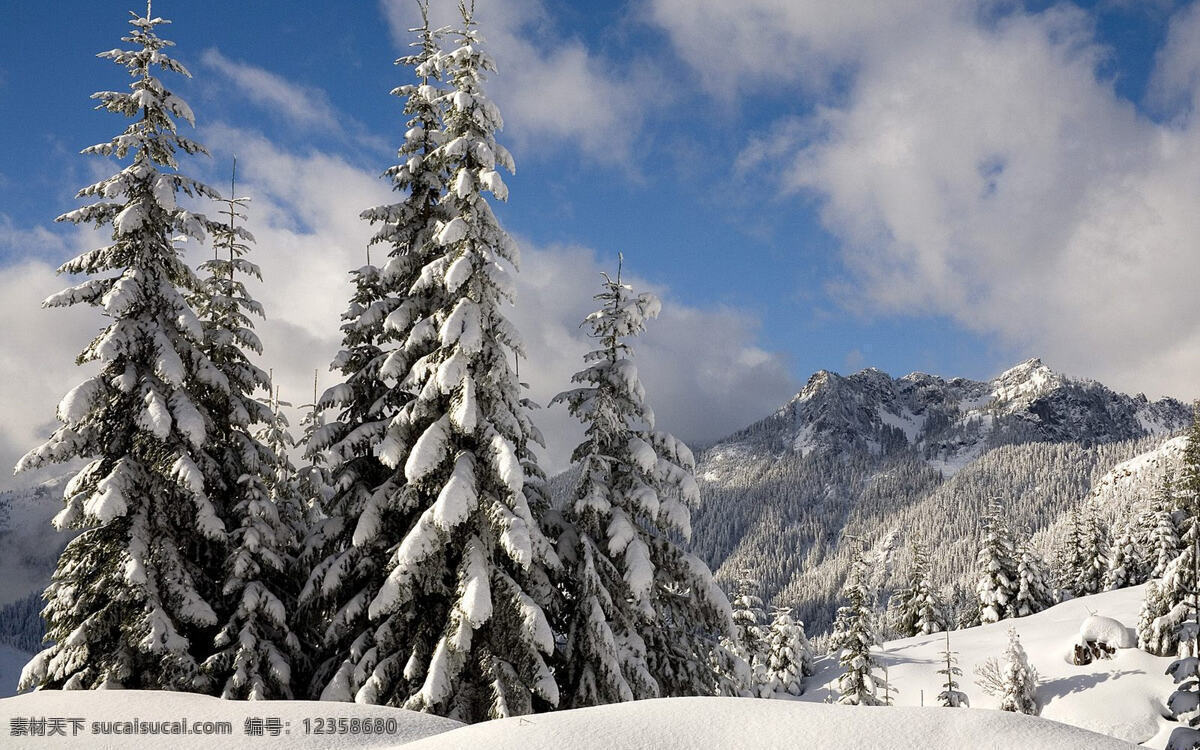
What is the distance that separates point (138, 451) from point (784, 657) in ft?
161

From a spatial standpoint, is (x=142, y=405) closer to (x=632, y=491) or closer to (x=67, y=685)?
(x=67, y=685)

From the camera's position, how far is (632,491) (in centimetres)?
1479

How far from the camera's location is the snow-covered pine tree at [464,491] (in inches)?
476

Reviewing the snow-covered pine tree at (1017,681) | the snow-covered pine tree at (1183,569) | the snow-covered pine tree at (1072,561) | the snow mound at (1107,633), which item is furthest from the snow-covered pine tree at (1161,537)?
the snow-covered pine tree at (1017,681)

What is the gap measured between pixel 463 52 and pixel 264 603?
11497 millimetres

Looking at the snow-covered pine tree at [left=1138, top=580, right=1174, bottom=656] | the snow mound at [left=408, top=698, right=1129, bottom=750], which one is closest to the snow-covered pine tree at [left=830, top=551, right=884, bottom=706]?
the snow-covered pine tree at [left=1138, top=580, right=1174, bottom=656]

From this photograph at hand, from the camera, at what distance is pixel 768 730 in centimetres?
531

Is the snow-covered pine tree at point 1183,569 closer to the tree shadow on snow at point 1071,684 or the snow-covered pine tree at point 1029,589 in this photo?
the tree shadow on snow at point 1071,684

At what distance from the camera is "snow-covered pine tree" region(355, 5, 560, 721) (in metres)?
12.1

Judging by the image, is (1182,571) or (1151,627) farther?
(1151,627)

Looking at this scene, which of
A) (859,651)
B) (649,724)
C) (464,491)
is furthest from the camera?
(859,651)

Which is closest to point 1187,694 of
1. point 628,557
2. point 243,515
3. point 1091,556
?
point 628,557

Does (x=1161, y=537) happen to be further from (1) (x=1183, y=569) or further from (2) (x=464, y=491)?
(2) (x=464, y=491)

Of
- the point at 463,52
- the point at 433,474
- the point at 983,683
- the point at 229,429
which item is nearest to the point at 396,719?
the point at 433,474
